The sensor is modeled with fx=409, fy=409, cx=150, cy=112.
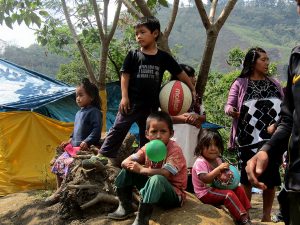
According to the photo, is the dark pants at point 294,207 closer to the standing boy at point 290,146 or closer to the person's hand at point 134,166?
the standing boy at point 290,146

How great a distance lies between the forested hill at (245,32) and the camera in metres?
91.8

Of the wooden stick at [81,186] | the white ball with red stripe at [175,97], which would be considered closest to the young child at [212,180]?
the white ball with red stripe at [175,97]

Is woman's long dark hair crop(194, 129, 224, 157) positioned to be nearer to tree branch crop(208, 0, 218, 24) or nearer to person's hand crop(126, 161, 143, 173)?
person's hand crop(126, 161, 143, 173)

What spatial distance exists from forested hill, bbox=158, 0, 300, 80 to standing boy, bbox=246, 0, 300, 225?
86352 millimetres

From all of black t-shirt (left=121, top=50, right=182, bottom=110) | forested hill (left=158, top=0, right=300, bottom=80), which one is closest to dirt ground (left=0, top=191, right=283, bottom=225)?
black t-shirt (left=121, top=50, right=182, bottom=110)

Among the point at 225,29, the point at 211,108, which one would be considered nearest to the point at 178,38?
the point at 225,29

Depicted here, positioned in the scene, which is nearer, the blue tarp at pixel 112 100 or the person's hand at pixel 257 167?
the person's hand at pixel 257 167

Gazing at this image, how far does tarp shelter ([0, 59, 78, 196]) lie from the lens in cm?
726

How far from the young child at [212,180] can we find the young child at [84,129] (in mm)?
1585

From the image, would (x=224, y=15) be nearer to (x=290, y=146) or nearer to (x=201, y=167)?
(x=201, y=167)

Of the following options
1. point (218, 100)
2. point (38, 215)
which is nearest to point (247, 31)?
point (218, 100)

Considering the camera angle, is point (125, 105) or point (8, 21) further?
point (8, 21)

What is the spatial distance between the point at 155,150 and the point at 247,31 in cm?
11352

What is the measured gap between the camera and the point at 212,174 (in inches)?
136
